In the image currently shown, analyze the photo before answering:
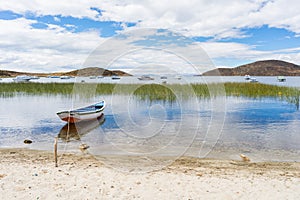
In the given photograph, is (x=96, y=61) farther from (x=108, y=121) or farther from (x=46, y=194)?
(x=108, y=121)

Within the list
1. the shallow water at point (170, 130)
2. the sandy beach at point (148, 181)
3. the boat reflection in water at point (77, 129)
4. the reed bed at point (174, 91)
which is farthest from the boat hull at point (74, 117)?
the reed bed at point (174, 91)

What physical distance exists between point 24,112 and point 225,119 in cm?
1310

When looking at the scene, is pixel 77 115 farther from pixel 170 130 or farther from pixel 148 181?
pixel 148 181

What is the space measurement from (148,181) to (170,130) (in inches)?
301

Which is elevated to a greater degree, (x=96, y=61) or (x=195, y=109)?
(x=96, y=61)

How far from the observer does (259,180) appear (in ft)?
20.3

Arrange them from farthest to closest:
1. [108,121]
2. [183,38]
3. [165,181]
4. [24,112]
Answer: [24,112], [108,121], [183,38], [165,181]

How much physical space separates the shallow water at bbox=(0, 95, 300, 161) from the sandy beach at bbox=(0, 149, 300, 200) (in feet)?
7.07

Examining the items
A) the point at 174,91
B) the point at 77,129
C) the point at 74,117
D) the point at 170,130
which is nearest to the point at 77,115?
the point at 74,117

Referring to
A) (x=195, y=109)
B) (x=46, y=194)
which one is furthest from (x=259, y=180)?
(x=195, y=109)

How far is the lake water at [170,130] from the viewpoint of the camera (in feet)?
33.4

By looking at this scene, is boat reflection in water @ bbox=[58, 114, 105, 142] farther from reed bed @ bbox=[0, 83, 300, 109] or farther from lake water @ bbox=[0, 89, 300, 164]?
reed bed @ bbox=[0, 83, 300, 109]

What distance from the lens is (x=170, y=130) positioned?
13.7m

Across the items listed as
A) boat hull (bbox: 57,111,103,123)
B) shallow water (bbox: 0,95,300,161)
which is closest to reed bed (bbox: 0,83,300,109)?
shallow water (bbox: 0,95,300,161)
